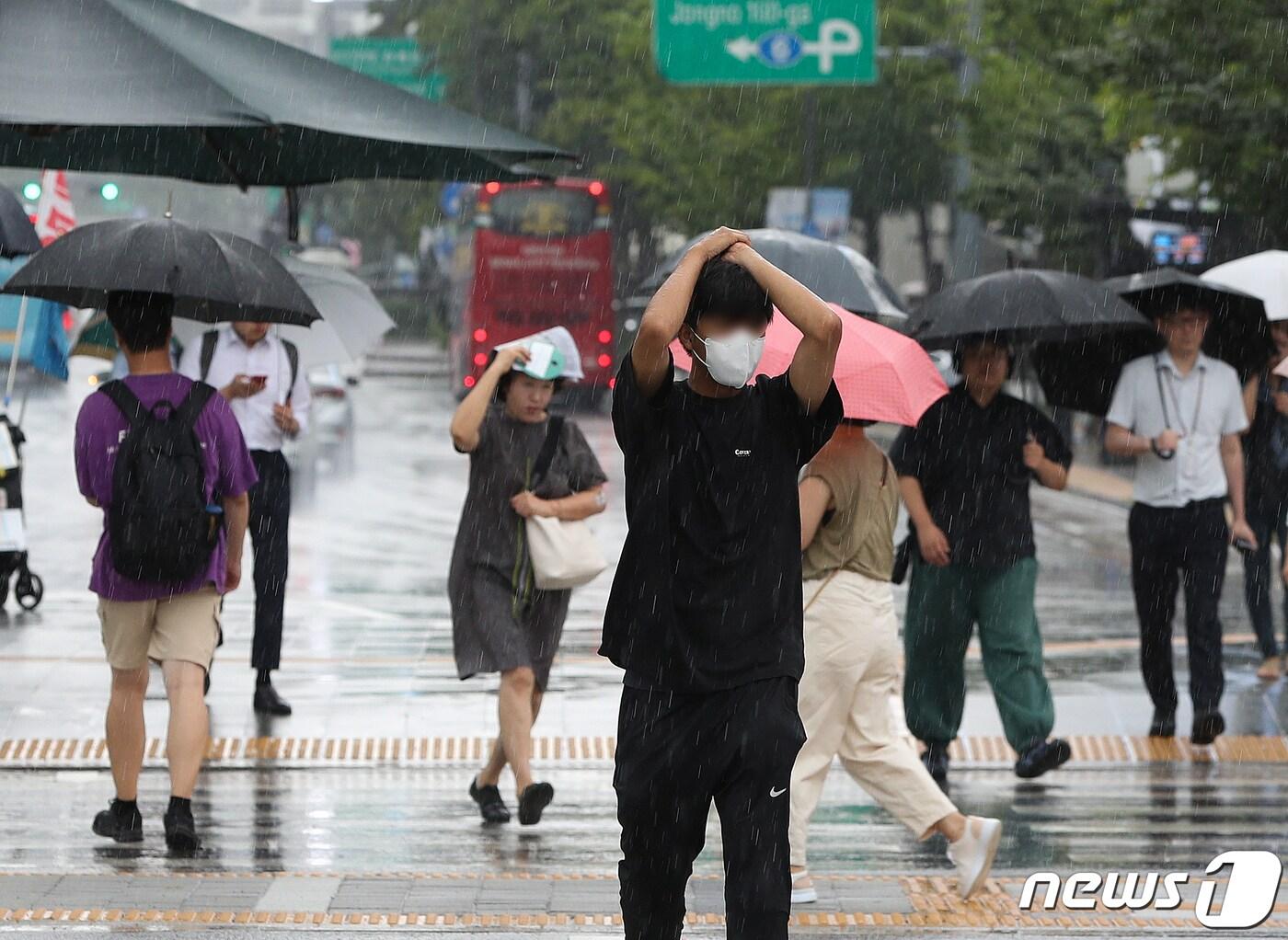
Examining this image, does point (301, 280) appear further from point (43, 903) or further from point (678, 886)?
point (678, 886)

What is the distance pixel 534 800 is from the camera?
7.00m

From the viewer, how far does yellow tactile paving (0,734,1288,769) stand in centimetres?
840

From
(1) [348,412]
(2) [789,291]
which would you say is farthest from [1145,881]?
(1) [348,412]

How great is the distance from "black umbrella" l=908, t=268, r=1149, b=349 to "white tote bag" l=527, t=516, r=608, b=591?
1.51 m

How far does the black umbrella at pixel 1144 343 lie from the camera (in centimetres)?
864

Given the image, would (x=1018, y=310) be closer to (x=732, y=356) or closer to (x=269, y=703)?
(x=732, y=356)

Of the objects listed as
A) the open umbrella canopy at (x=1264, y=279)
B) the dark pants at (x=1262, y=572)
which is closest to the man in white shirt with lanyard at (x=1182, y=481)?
the open umbrella canopy at (x=1264, y=279)

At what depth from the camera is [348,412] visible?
2967cm

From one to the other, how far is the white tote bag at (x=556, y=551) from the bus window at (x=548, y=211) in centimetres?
2849

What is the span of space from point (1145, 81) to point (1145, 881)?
11985 mm

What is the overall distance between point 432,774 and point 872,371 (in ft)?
9.59

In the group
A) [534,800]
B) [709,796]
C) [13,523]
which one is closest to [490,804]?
[534,800]

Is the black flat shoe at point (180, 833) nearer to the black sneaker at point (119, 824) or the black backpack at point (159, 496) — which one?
the black sneaker at point (119, 824)

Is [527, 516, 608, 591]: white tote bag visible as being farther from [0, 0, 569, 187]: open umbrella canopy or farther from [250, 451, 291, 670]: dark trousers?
[250, 451, 291, 670]: dark trousers
